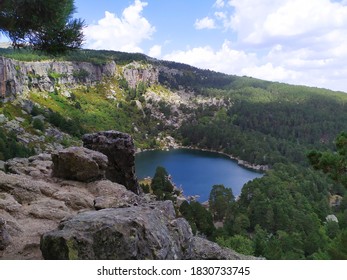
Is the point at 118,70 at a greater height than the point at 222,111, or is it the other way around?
the point at 118,70

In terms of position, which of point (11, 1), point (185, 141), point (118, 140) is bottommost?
point (185, 141)

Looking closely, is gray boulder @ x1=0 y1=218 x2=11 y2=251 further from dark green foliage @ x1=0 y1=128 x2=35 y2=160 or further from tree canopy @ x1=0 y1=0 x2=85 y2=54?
dark green foliage @ x1=0 y1=128 x2=35 y2=160

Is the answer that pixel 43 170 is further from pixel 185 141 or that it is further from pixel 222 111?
pixel 222 111

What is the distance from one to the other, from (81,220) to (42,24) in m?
5.23

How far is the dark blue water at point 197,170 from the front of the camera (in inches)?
3172

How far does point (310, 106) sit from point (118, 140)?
179982mm

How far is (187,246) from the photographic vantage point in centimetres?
908

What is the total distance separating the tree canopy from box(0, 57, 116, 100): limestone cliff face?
87663mm

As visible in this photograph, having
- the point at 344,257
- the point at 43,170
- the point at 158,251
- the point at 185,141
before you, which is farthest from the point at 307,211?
the point at 185,141

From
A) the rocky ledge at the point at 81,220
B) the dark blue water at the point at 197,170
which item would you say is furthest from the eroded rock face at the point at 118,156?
the dark blue water at the point at 197,170

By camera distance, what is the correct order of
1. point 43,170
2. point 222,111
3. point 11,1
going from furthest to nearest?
point 222,111 → point 43,170 → point 11,1

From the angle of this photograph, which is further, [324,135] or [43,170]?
[324,135]

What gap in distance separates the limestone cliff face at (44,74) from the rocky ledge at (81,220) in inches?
3243

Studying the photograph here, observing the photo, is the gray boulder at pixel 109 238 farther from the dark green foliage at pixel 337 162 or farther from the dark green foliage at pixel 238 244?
the dark green foliage at pixel 238 244
